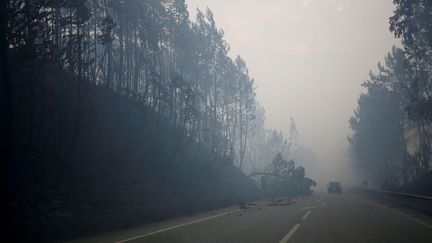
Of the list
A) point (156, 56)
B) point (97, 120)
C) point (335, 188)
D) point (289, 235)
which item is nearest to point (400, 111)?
point (335, 188)

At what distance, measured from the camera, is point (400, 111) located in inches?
1916

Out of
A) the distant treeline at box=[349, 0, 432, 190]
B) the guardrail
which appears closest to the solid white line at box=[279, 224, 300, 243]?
the guardrail

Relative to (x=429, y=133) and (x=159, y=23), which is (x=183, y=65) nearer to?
(x=159, y=23)

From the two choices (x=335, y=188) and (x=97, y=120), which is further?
(x=335, y=188)

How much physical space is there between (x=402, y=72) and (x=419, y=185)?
17.8 meters

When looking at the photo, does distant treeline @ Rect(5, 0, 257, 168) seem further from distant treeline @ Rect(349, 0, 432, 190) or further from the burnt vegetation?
distant treeline @ Rect(349, 0, 432, 190)

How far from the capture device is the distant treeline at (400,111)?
23953 millimetres

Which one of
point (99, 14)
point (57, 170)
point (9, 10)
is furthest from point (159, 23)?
point (9, 10)

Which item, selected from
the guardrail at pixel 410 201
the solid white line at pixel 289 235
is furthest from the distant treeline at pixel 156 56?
the guardrail at pixel 410 201

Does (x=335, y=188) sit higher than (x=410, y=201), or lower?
higher

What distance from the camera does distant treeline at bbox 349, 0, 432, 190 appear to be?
23953 millimetres

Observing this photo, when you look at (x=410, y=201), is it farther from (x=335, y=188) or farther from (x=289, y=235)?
(x=335, y=188)

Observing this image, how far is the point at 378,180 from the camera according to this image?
6488 cm

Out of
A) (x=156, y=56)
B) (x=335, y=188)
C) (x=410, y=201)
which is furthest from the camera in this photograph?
(x=335, y=188)
